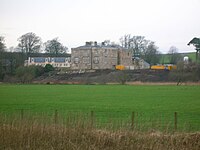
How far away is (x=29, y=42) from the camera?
12338 centimetres

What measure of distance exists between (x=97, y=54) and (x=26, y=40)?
2500cm

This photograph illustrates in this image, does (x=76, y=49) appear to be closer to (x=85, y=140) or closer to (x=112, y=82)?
(x=112, y=82)

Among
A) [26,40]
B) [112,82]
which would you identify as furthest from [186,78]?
[26,40]

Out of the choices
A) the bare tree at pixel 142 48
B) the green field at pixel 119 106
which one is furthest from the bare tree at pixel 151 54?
the green field at pixel 119 106

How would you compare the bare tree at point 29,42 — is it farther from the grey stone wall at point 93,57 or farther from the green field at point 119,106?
the green field at point 119,106

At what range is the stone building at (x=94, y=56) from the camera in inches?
4911

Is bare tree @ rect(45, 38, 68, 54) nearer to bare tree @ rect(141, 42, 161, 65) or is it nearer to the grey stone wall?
the grey stone wall

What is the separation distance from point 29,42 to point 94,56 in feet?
75.8

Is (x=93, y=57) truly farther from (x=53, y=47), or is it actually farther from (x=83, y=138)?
(x=83, y=138)

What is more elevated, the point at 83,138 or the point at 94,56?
the point at 94,56

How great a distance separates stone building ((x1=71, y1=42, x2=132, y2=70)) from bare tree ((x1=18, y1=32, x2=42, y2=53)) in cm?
1346

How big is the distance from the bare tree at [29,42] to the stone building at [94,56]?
530 inches

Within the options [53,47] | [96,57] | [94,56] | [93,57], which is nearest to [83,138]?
[96,57]

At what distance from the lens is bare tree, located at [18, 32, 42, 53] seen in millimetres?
122438
